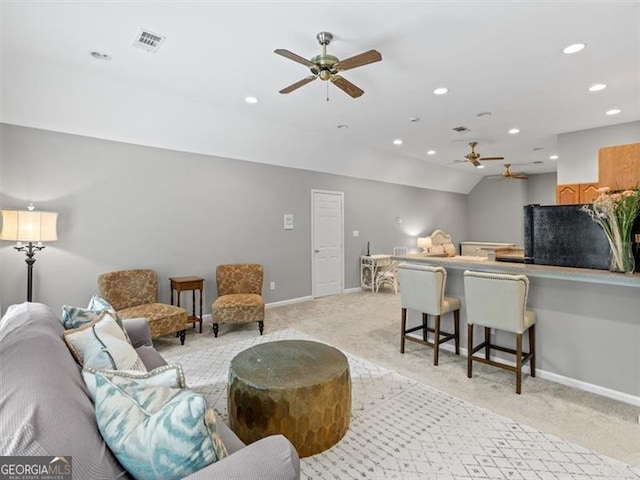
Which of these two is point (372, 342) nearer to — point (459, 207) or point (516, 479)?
point (516, 479)

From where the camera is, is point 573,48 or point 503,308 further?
point 573,48

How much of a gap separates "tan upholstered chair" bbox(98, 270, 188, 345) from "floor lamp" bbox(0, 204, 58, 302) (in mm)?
662

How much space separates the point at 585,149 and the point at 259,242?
5686mm

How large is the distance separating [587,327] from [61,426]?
350 centimetres

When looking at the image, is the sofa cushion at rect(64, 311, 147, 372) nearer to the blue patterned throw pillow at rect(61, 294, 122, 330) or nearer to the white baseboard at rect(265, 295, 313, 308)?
the blue patterned throw pillow at rect(61, 294, 122, 330)

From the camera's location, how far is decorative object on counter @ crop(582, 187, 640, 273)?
2457 millimetres

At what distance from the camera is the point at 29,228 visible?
Answer: 324cm

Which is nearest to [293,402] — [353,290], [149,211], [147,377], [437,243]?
[147,377]

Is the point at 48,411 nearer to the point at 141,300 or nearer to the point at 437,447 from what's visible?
the point at 437,447

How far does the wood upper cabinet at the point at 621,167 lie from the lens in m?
3.25

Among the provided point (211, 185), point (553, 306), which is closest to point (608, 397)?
point (553, 306)

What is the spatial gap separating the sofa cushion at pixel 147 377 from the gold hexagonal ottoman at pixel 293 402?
2.57ft

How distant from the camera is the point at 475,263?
332cm

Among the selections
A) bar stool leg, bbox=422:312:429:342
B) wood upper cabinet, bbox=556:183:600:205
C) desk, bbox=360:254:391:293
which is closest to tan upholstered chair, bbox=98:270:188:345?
bar stool leg, bbox=422:312:429:342
